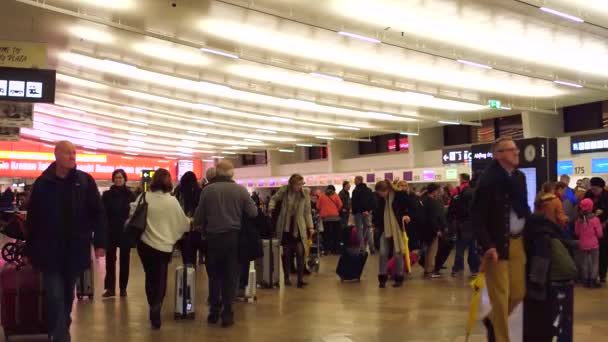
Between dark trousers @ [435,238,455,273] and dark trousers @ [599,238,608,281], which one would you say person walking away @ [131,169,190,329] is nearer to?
dark trousers @ [435,238,455,273]

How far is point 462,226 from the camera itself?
9578 mm

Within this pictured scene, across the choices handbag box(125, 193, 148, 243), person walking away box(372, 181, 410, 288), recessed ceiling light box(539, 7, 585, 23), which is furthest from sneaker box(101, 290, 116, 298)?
recessed ceiling light box(539, 7, 585, 23)

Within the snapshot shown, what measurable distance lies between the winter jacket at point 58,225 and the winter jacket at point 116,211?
3.25 m

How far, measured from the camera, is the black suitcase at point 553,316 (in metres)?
3.95

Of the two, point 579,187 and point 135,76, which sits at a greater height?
point 135,76

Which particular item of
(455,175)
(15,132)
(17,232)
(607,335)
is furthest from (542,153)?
(455,175)

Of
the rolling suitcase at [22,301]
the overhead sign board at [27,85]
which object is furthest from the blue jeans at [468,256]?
the overhead sign board at [27,85]

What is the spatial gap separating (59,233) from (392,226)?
5.07 metres

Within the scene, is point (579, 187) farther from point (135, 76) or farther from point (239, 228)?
point (135, 76)

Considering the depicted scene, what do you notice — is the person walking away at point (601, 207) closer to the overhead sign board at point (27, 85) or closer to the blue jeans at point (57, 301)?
the blue jeans at point (57, 301)

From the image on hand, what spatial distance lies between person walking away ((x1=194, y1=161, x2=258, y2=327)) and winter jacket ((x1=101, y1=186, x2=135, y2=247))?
199 cm

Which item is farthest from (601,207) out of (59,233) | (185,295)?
(59,233)

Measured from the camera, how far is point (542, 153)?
7.12 metres

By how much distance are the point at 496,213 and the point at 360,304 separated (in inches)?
126
